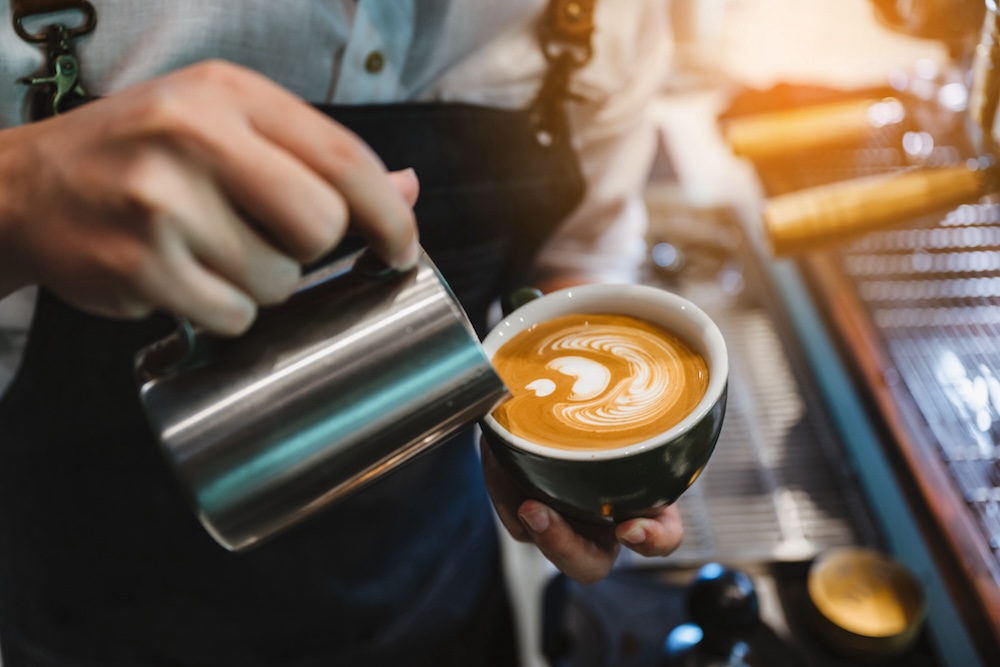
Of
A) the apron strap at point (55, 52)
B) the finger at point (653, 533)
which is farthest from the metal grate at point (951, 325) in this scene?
the apron strap at point (55, 52)

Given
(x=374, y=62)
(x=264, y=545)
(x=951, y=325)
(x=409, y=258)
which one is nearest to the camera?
(x=409, y=258)

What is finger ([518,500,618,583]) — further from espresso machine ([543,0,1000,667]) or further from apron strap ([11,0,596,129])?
apron strap ([11,0,596,129])

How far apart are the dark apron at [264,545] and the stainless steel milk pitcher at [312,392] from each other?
354mm

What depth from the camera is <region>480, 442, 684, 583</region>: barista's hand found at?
1.99 ft

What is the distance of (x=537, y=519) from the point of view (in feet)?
1.98

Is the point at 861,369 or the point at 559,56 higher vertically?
the point at 559,56

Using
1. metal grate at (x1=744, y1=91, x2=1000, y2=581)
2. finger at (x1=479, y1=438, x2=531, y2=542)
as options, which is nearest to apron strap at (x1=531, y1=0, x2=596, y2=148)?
finger at (x1=479, y1=438, x2=531, y2=542)

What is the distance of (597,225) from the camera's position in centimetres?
119

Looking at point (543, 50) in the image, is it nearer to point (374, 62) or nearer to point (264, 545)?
point (374, 62)

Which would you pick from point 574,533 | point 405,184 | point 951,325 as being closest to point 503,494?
point 574,533

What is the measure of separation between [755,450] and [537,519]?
30.6 inches

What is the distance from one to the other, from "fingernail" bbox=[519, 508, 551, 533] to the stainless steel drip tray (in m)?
0.57

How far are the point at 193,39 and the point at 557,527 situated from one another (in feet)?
1.86

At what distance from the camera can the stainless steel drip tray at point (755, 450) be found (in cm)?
114
